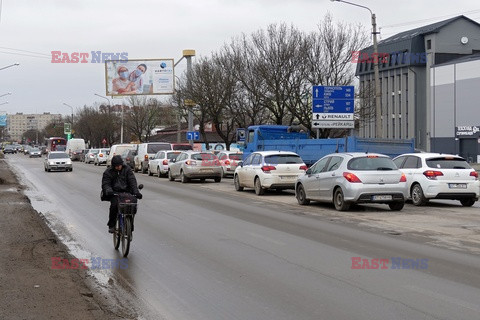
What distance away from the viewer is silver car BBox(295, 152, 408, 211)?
15.8 meters

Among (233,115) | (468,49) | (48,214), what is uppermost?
(468,49)

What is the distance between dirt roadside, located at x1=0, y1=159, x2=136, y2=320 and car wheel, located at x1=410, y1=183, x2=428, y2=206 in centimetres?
1057

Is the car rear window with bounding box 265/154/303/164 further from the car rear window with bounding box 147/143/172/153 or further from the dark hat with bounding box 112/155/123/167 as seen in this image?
the car rear window with bounding box 147/143/172/153

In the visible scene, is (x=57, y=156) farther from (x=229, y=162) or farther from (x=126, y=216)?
(x=126, y=216)

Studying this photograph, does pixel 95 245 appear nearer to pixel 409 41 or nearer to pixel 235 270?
pixel 235 270

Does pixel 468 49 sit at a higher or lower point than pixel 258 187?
higher

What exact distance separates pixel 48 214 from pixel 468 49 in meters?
59.4

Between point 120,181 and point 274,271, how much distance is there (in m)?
3.12

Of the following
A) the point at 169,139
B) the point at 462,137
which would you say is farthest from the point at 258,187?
the point at 169,139

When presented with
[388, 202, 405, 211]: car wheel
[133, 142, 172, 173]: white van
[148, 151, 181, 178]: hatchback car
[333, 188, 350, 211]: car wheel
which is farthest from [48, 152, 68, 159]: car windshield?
[388, 202, 405, 211]: car wheel

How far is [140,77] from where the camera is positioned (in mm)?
47281

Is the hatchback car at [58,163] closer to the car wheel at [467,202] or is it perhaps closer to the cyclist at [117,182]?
the car wheel at [467,202]

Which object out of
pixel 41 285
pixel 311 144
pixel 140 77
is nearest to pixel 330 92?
pixel 311 144

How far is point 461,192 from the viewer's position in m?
17.4
